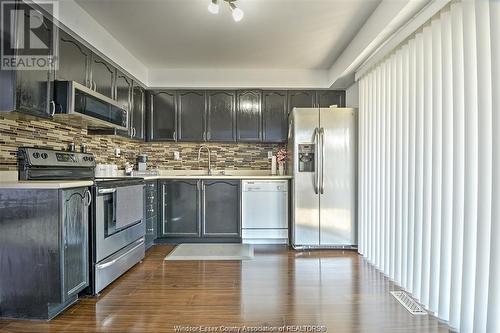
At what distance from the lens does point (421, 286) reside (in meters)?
2.33

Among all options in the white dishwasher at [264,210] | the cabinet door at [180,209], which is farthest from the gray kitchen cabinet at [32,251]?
the white dishwasher at [264,210]

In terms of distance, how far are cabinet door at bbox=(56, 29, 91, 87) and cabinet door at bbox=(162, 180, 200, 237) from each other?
5.61ft

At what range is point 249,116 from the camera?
4539 mm

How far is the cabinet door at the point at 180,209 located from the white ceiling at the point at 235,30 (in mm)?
1713

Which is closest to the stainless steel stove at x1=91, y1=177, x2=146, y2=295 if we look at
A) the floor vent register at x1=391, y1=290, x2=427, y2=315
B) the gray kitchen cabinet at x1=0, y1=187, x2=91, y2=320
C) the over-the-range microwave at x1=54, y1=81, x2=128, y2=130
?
the gray kitchen cabinet at x1=0, y1=187, x2=91, y2=320

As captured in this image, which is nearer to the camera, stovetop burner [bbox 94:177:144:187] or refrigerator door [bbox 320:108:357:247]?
stovetop burner [bbox 94:177:144:187]

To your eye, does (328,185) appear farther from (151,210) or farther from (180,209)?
(151,210)

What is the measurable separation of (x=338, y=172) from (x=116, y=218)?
8.59 ft

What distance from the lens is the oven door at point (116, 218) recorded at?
8.28ft

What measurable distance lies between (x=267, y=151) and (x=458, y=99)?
120 inches

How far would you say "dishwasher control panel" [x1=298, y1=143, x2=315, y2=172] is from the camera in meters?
3.90

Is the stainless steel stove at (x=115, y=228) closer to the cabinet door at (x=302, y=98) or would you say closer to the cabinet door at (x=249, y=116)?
the cabinet door at (x=249, y=116)

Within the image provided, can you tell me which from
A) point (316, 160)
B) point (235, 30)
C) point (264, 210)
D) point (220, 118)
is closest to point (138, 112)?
point (220, 118)

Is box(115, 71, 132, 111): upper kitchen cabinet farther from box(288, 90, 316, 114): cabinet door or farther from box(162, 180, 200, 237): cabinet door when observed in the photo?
box(288, 90, 316, 114): cabinet door
